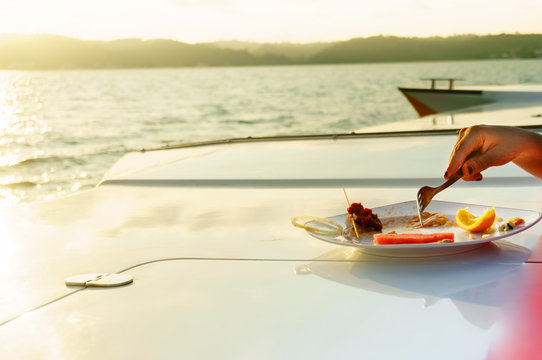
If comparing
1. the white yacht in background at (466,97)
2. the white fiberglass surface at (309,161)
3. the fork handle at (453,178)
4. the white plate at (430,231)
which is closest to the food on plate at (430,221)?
the white plate at (430,231)

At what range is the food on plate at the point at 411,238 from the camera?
95 centimetres

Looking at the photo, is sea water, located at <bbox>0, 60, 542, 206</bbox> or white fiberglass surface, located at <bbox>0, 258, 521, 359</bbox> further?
sea water, located at <bbox>0, 60, 542, 206</bbox>

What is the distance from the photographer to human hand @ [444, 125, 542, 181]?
0.97 m

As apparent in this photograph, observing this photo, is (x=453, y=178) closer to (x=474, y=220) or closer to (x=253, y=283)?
(x=474, y=220)

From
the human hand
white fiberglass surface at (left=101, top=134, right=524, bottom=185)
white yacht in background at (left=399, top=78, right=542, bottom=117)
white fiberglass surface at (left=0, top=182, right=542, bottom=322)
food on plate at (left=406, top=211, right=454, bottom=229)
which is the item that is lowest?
white yacht in background at (left=399, top=78, right=542, bottom=117)

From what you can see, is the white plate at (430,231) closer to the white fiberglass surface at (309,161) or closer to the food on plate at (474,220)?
the food on plate at (474,220)

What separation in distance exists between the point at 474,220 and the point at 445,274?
14cm

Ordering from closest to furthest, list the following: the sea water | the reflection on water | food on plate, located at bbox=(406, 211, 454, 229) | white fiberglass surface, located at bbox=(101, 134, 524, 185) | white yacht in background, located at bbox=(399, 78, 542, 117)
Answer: the reflection on water < food on plate, located at bbox=(406, 211, 454, 229) < white fiberglass surface, located at bbox=(101, 134, 524, 185) < white yacht in background, located at bbox=(399, 78, 542, 117) < the sea water

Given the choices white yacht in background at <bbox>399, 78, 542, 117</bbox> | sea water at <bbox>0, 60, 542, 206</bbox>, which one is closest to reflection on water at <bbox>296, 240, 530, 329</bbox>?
white yacht in background at <bbox>399, 78, 542, 117</bbox>

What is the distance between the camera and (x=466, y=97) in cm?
484

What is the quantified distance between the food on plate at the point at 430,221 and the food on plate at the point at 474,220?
3 centimetres

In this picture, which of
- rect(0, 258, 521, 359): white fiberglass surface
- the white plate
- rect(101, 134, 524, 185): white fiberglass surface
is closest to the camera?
rect(0, 258, 521, 359): white fiberglass surface

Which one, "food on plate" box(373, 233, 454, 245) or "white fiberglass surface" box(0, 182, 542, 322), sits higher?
"food on plate" box(373, 233, 454, 245)

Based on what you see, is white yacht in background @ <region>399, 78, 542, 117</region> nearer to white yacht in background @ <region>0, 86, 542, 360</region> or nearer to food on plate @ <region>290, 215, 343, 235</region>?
white yacht in background @ <region>0, 86, 542, 360</region>
